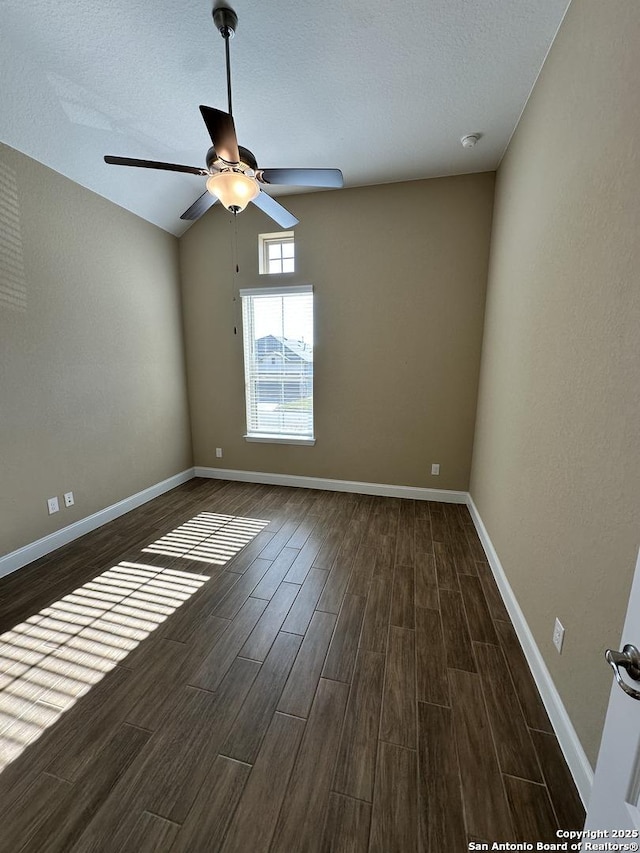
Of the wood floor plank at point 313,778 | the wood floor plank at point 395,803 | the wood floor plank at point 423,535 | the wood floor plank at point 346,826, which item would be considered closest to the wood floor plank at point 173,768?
the wood floor plank at point 313,778

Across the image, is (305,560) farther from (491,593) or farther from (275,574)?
(491,593)

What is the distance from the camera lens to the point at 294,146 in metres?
2.63

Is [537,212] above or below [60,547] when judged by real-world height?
above

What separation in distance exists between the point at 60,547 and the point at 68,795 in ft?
6.57

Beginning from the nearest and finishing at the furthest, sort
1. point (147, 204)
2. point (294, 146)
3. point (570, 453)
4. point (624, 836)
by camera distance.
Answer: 1. point (624, 836)
2. point (570, 453)
3. point (294, 146)
4. point (147, 204)

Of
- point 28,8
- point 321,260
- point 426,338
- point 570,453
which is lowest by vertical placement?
point 570,453

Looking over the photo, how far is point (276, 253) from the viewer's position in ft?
12.0

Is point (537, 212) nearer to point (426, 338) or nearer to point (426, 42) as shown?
point (426, 42)

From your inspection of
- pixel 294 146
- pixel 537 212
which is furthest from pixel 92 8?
pixel 537 212

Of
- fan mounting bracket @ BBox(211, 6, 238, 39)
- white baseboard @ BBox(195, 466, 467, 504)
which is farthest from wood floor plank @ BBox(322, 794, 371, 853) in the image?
fan mounting bracket @ BBox(211, 6, 238, 39)

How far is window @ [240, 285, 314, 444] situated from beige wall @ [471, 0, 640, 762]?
2092 millimetres

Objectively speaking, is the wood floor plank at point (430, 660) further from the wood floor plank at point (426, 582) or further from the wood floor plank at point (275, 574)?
the wood floor plank at point (275, 574)

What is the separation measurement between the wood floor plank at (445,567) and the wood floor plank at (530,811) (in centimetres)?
107

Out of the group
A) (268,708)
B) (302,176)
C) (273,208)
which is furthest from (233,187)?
(268,708)
